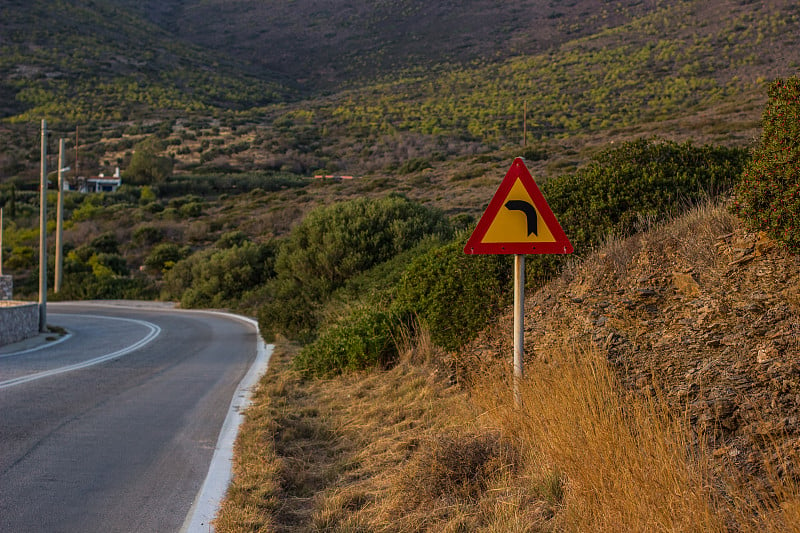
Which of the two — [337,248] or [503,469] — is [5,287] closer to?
[337,248]

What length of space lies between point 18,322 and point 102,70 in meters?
71.9

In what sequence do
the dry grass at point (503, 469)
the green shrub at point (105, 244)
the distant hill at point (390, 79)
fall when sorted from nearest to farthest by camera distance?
the dry grass at point (503, 469)
the green shrub at point (105, 244)
the distant hill at point (390, 79)

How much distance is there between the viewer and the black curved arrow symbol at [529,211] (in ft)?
18.4

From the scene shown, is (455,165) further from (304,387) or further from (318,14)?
(318,14)

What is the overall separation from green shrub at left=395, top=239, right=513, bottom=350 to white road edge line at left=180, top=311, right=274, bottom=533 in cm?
254

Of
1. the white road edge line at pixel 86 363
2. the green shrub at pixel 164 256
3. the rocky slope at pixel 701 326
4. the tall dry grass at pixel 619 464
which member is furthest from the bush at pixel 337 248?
the green shrub at pixel 164 256

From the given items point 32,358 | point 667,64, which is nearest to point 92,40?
point 667,64

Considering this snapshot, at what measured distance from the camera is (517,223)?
5.65 m

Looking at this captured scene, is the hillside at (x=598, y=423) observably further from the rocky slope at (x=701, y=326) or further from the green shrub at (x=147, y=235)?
the green shrub at (x=147, y=235)

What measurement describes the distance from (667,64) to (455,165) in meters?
26.1

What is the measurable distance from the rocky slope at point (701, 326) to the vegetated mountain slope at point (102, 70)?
74.0 metres

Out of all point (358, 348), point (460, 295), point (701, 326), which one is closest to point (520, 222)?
point (701, 326)

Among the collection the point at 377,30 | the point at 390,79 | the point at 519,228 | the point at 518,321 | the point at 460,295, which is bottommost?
the point at 460,295

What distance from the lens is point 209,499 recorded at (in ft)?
16.8
